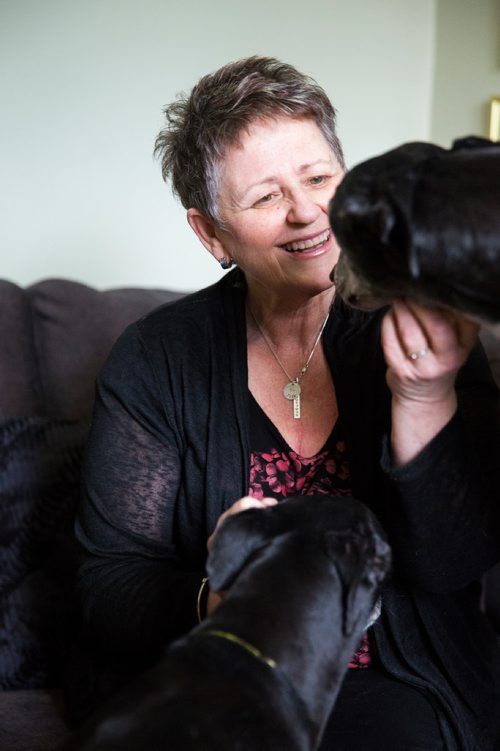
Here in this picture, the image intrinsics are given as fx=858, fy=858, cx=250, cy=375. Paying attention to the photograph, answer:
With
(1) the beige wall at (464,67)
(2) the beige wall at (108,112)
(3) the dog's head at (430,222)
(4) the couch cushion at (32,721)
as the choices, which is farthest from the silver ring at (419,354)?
(1) the beige wall at (464,67)

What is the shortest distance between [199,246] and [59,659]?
1293 millimetres

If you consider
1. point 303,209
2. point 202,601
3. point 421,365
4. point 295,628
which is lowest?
point 202,601

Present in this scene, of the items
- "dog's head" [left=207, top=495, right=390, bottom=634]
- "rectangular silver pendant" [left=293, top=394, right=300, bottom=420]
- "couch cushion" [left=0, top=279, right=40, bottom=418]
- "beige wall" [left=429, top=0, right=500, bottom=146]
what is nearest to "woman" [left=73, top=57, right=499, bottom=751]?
"rectangular silver pendant" [left=293, top=394, right=300, bottom=420]

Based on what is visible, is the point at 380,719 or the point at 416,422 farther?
the point at 380,719

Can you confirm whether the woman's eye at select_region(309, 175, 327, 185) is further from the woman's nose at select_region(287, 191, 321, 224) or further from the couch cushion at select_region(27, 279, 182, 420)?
the couch cushion at select_region(27, 279, 182, 420)

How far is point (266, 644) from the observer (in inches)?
29.4

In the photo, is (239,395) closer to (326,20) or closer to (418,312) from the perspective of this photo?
(418,312)

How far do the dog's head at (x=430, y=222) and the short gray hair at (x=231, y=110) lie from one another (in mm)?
584

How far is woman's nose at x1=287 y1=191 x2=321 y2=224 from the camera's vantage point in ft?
4.47

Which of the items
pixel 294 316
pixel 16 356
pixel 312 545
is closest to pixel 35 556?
pixel 16 356

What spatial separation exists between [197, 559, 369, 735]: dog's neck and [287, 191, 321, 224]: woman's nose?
2.24ft

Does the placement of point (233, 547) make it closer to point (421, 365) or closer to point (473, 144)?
point (421, 365)

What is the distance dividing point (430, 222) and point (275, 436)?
2.20 feet

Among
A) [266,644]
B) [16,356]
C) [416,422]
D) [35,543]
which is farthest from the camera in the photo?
[16,356]
